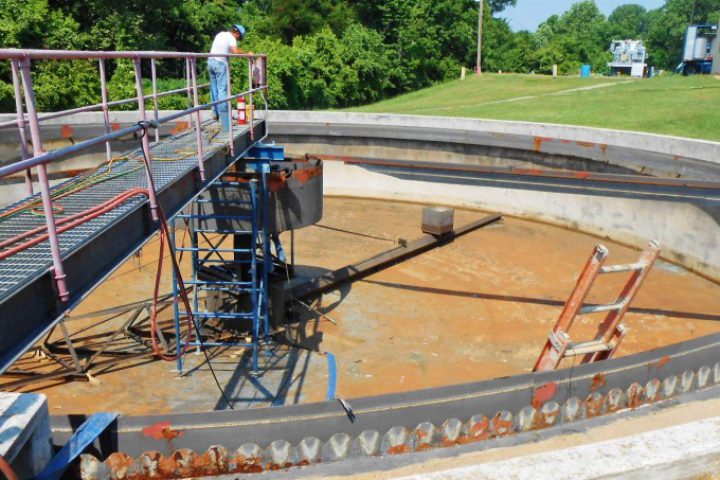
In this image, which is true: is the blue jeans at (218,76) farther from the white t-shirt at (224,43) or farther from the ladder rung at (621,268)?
the ladder rung at (621,268)

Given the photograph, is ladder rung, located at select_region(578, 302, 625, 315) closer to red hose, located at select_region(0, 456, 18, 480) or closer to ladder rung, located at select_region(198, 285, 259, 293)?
red hose, located at select_region(0, 456, 18, 480)

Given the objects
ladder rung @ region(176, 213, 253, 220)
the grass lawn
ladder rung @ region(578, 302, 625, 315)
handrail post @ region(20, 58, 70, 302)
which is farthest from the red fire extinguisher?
the grass lawn

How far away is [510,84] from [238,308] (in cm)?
2885

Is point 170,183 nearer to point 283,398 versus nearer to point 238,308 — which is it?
point 283,398

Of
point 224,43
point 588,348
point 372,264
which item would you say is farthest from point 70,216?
point 372,264

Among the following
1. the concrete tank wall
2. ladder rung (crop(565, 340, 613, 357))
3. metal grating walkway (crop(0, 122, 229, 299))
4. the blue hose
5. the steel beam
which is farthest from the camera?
the concrete tank wall

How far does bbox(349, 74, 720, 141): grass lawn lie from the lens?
18344 mm

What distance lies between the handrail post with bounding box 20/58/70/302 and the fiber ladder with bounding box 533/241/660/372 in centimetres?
423

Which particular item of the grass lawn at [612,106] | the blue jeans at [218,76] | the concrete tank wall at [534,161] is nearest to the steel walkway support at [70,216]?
the blue jeans at [218,76]

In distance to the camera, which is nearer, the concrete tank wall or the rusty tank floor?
the rusty tank floor

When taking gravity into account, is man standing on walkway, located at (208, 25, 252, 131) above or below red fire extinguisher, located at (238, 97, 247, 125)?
above

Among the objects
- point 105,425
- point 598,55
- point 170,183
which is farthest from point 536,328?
point 598,55

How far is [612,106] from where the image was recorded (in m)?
22.2

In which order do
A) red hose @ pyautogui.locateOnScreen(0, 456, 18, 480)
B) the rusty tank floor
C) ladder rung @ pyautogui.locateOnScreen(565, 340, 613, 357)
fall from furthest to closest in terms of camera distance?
the rusty tank floor < ladder rung @ pyautogui.locateOnScreen(565, 340, 613, 357) < red hose @ pyautogui.locateOnScreen(0, 456, 18, 480)
